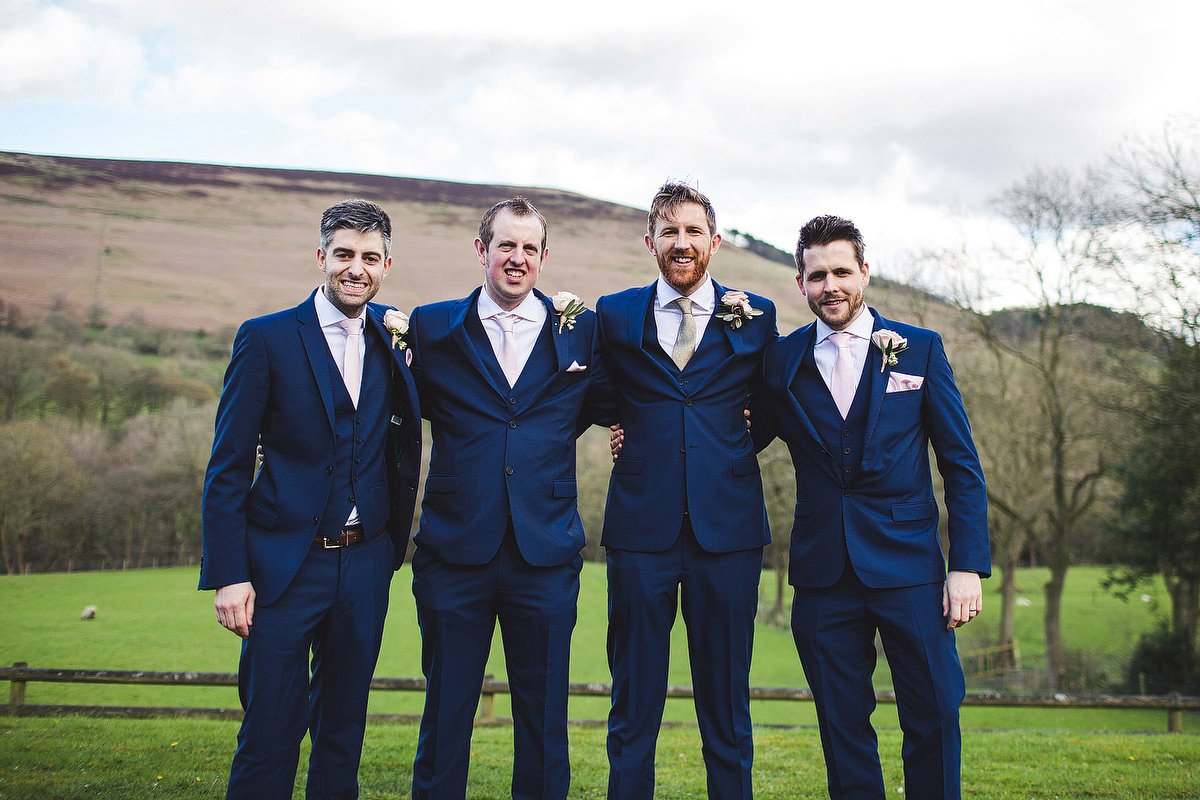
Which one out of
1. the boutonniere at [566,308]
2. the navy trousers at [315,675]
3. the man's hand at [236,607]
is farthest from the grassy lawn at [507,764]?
the boutonniere at [566,308]

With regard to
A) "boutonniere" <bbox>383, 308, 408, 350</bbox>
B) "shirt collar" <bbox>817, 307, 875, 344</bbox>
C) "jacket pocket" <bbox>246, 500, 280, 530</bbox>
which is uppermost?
"shirt collar" <bbox>817, 307, 875, 344</bbox>

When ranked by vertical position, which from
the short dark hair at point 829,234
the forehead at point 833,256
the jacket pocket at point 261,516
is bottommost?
the jacket pocket at point 261,516

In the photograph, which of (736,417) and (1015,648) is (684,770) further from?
(1015,648)

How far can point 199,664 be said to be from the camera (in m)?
20.8

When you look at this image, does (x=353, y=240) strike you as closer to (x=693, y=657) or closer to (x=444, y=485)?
(x=444, y=485)

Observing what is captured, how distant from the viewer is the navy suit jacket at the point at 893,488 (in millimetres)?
3244

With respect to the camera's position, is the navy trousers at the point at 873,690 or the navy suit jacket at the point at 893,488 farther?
the navy suit jacket at the point at 893,488

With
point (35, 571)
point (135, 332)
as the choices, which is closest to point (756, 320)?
point (35, 571)

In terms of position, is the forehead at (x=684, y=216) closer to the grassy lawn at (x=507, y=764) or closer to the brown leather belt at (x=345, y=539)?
the brown leather belt at (x=345, y=539)

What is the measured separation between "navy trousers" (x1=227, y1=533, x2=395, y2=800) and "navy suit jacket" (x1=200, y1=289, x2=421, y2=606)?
0.11 metres

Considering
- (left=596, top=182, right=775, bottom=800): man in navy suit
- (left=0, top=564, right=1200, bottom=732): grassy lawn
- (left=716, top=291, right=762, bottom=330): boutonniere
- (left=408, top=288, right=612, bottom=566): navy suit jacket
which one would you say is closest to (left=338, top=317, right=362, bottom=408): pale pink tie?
(left=408, top=288, right=612, bottom=566): navy suit jacket

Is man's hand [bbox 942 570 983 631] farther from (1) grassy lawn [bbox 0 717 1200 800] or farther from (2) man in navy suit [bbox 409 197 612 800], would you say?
(1) grassy lawn [bbox 0 717 1200 800]

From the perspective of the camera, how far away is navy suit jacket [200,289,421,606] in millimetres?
3045

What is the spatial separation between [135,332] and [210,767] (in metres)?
41.7
